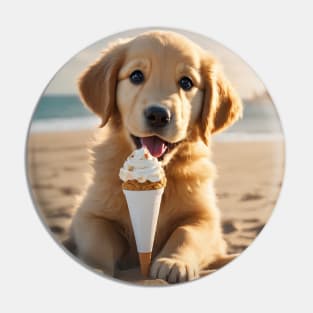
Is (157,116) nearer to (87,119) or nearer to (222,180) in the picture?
(87,119)

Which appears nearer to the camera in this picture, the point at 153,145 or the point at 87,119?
the point at 153,145

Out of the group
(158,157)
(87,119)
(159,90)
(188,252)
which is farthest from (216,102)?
(188,252)

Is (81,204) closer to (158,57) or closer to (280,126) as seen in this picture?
(158,57)

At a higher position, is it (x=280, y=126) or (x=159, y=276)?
(x=280, y=126)

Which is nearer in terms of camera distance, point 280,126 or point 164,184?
point 164,184

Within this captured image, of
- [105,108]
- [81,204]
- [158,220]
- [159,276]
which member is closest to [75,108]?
[105,108]

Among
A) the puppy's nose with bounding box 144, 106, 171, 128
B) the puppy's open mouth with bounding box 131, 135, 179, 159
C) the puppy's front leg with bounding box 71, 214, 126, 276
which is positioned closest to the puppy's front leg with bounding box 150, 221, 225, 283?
the puppy's front leg with bounding box 71, 214, 126, 276
